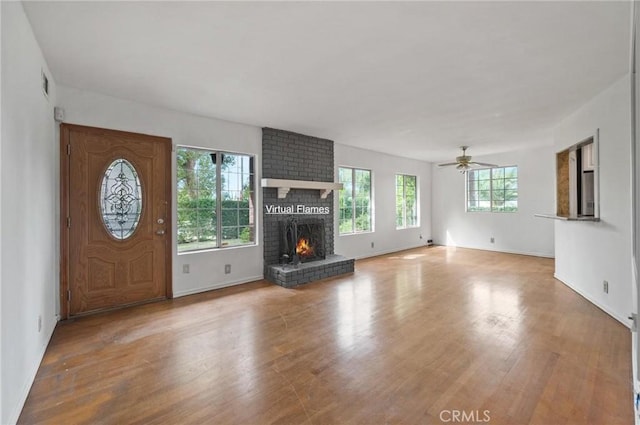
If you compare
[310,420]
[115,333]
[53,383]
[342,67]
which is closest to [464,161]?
[342,67]

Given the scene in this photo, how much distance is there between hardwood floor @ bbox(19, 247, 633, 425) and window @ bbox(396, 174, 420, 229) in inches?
164

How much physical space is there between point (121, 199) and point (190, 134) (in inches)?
49.2

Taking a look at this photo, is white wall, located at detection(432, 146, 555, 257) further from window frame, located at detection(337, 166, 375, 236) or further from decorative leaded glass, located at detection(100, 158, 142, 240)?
decorative leaded glass, located at detection(100, 158, 142, 240)

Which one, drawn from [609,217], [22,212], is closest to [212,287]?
[22,212]

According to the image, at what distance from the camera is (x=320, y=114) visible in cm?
427

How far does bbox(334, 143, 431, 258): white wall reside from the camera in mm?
6582

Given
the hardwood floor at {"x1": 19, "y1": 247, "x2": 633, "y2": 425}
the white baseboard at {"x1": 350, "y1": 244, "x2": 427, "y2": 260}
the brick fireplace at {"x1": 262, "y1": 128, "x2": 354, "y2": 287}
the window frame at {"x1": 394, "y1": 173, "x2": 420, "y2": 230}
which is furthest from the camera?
the window frame at {"x1": 394, "y1": 173, "x2": 420, "y2": 230}

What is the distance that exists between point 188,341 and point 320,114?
322 cm

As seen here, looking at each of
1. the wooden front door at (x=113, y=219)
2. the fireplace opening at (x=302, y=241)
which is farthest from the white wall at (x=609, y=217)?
the wooden front door at (x=113, y=219)

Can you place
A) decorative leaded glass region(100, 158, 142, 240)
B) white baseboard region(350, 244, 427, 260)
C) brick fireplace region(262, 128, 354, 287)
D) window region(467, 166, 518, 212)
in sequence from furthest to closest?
window region(467, 166, 518, 212)
white baseboard region(350, 244, 427, 260)
brick fireplace region(262, 128, 354, 287)
decorative leaded glass region(100, 158, 142, 240)

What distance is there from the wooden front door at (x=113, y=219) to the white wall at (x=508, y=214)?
7372mm

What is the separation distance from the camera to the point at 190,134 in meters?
4.26

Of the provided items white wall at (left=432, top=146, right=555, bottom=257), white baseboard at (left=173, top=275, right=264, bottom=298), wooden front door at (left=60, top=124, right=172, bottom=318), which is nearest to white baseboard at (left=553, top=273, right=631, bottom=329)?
white wall at (left=432, top=146, right=555, bottom=257)

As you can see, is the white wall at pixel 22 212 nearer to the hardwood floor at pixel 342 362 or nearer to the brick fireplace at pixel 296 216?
the hardwood floor at pixel 342 362
